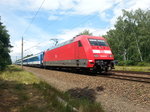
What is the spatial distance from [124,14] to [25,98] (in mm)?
44660

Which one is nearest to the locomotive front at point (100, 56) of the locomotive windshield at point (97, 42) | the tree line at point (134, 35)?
the locomotive windshield at point (97, 42)

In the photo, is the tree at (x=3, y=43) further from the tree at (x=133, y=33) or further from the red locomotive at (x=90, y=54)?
the tree at (x=133, y=33)

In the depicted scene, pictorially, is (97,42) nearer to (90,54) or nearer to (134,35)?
(90,54)

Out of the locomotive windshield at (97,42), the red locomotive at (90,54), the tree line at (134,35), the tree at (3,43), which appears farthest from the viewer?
the tree line at (134,35)

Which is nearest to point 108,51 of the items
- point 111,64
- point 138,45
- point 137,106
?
point 111,64

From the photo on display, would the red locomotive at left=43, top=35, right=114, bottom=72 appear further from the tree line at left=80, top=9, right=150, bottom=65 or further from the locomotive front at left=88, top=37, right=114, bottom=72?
the tree line at left=80, top=9, right=150, bottom=65

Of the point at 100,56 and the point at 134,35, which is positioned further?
the point at 134,35

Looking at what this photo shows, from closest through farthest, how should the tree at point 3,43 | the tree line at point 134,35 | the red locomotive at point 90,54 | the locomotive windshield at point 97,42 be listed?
1. the red locomotive at point 90,54
2. the locomotive windshield at point 97,42
3. the tree at point 3,43
4. the tree line at point 134,35

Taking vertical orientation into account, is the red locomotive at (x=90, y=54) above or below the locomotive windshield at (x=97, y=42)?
below

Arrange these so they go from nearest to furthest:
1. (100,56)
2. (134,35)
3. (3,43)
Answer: (100,56)
(3,43)
(134,35)

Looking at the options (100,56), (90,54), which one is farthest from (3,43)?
(100,56)

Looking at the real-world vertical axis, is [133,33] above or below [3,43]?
above

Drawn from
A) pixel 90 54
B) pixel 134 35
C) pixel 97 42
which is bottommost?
pixel 90 54

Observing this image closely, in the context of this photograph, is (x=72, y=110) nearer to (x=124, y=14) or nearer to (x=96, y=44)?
(x=96, y=44)
